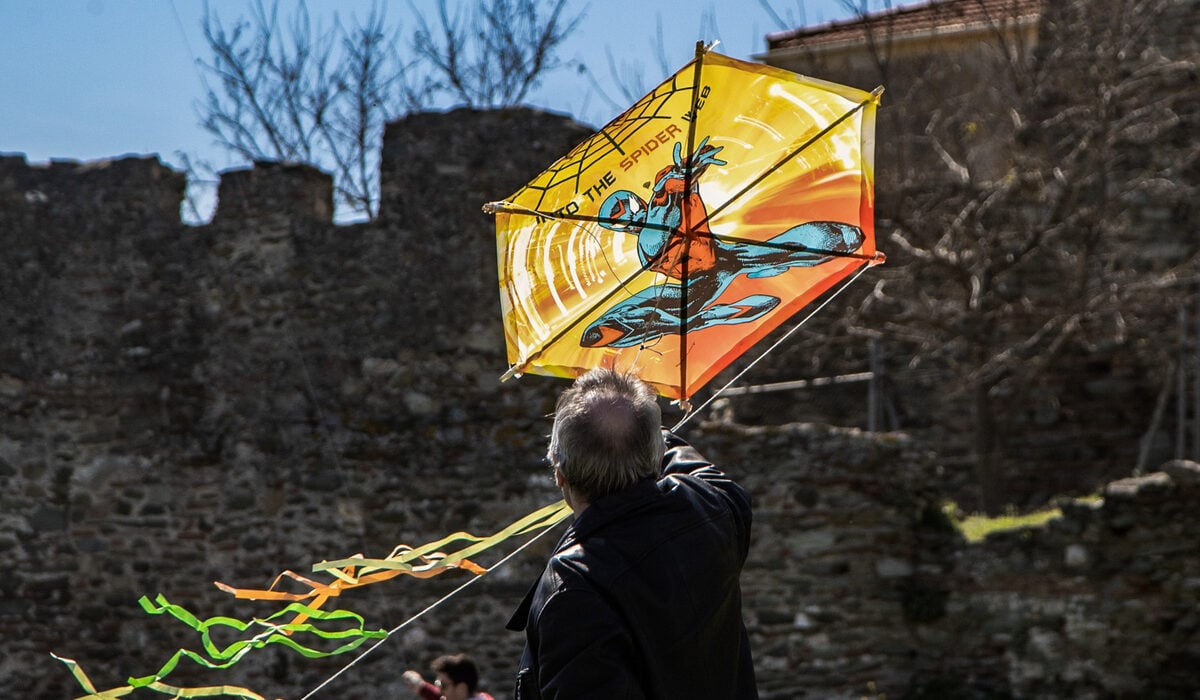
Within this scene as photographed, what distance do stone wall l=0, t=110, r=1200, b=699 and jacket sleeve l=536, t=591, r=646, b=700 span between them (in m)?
5.38

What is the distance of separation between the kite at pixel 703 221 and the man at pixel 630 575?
0.98 metres

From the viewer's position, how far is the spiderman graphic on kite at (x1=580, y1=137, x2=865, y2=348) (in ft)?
11.5

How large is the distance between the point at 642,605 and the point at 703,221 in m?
1.46

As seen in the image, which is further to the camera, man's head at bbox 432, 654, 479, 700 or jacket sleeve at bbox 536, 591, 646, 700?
man's head at bbox 432, 654, 479, 700

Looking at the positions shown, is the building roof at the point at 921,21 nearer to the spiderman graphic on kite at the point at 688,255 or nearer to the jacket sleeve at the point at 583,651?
the spiderman graphic on kite at the point at 688,255

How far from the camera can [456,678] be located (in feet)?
16.9

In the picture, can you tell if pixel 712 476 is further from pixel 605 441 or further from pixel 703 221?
pixel 703 221

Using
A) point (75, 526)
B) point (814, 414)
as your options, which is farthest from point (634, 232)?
point (814, 414)

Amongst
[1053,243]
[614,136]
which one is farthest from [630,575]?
[1053,243]

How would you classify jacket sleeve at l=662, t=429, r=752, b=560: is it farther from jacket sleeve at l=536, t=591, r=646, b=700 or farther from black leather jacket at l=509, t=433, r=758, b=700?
jacket sleeve at l=536, t=591, r=646, b=700

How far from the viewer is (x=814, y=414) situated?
10.7 meters

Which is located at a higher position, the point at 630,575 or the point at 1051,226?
the point at 1051,226

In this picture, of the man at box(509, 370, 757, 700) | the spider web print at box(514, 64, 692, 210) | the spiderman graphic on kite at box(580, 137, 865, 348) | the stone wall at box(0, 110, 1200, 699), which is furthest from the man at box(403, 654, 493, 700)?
the man at box(509, 370, 757, 700)

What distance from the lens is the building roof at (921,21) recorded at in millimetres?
11766
